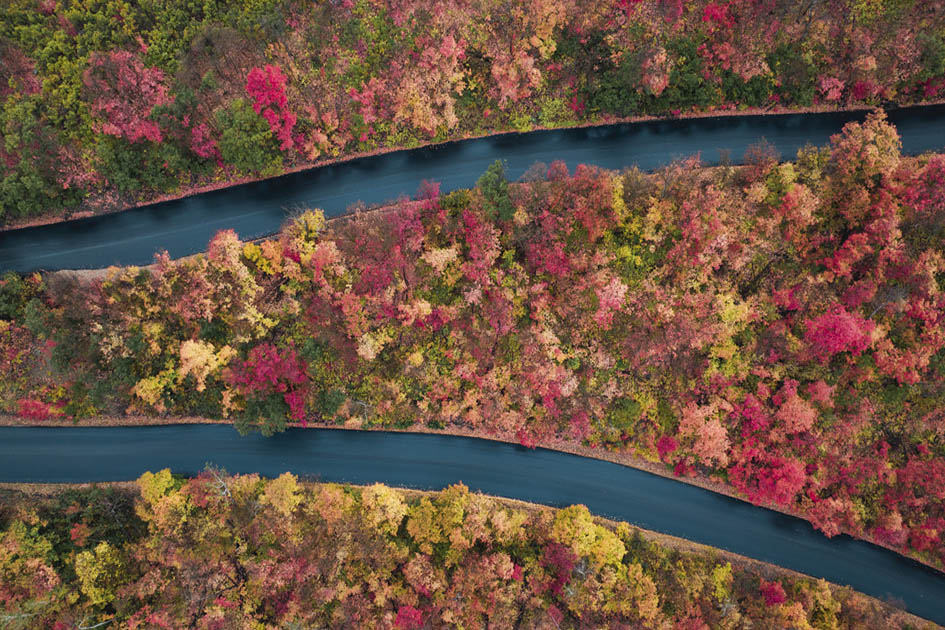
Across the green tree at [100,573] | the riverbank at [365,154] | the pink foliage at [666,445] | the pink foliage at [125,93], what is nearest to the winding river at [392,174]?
the riverbank at [365,154]

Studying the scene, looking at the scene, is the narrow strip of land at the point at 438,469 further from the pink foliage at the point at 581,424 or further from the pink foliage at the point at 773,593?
the pink foliage at the point at 773,593

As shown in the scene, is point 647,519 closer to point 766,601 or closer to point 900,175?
point 766,601

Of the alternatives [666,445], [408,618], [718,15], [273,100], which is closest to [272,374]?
[408,618]

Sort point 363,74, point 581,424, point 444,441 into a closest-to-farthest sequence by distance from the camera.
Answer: point 581,424
point 444,441
point 363,74

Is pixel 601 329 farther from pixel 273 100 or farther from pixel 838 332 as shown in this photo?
pixel 273 100

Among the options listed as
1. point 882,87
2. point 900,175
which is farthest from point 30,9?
point 882,87
